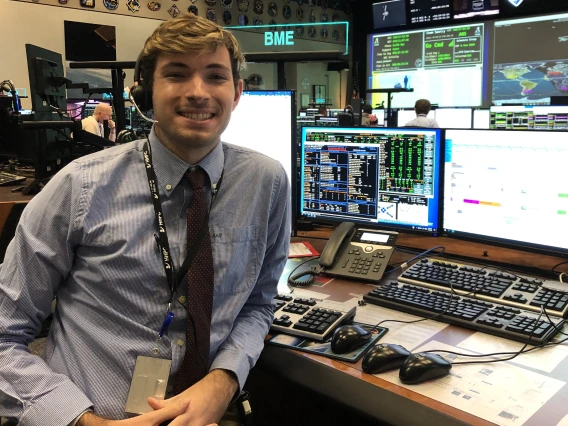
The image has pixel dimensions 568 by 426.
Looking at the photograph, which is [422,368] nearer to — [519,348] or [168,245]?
[519,348]

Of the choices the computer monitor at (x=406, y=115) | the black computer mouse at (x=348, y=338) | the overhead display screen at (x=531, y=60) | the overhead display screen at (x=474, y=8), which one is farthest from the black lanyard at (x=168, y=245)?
the overhead display screen at (x=474, y=8)

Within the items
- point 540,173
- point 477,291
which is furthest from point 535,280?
point 540,173

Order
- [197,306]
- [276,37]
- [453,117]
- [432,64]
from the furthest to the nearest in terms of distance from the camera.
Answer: [432,64] < [453,117] < [276,37] < [197,306]

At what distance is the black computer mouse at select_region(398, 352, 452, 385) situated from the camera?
1.00 meters

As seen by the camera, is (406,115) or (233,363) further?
(406,115)

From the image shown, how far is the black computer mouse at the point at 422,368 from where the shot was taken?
1.00m

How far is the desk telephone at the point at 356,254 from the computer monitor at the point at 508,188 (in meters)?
0.21

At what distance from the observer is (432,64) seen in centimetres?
843

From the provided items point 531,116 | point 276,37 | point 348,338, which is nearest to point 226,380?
point 348,338

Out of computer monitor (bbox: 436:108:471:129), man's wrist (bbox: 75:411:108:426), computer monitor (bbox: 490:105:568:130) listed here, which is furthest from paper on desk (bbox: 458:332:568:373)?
computer monitor (bbox: 436:108:471:129)

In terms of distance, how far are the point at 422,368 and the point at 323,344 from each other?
26 cm

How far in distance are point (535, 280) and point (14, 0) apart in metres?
6.50

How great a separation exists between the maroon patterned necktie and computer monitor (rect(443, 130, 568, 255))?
0.83m

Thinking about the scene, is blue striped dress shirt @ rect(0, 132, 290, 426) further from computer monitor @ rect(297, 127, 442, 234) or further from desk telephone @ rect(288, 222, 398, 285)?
computer monitor @ rect(297, 127, 442, 234)
